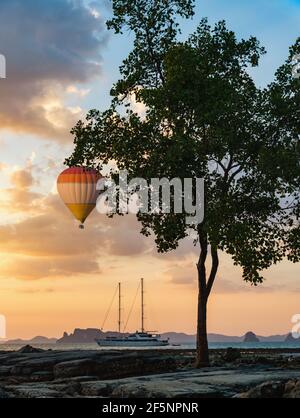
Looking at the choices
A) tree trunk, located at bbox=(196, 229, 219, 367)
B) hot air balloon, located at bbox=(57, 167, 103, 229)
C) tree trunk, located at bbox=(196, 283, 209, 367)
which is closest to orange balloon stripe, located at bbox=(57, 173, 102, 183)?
hot air balloon, located at bbox=(57, 167, 103, 229)

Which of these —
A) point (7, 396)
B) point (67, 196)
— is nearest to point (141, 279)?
point (67, 196)

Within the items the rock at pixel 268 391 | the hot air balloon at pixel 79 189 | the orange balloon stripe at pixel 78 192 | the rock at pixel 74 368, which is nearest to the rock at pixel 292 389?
the rock at pixel 268 391

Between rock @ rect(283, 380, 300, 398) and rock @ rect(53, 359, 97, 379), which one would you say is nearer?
rock @ rect(283, 380, 300, 398)

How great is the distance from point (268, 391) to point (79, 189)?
28092mm

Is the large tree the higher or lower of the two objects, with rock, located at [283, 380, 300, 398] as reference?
higher

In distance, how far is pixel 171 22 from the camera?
48.0 meters

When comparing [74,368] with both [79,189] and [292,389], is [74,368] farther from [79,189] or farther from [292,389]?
[292,389]

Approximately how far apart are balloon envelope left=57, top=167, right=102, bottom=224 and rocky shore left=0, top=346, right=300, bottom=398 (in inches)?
396

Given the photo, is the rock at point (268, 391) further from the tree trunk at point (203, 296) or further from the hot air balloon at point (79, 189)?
the hot air balloon at point (79, 189)

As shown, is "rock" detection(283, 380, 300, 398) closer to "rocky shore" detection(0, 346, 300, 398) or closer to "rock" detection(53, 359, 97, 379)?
"rocky shore" detection(0, 346, 300, 398)

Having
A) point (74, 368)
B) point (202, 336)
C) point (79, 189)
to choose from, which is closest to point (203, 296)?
point (202, 336)

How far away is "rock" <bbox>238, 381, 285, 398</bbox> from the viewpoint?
2531 cm

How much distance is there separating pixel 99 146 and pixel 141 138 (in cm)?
335
